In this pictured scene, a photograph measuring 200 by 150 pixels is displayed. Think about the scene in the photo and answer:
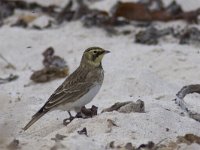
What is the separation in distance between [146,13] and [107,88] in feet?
10.2

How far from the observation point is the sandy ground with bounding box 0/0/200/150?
24.0ft

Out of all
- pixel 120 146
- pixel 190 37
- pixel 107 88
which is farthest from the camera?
pixel 190 37

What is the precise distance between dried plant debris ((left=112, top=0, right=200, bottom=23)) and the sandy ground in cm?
21

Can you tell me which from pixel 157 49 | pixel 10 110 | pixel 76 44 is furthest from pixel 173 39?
pixel 10 110

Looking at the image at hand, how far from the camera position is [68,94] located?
873 centimetres

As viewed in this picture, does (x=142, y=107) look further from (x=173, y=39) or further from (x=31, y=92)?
(x=173, y=39)

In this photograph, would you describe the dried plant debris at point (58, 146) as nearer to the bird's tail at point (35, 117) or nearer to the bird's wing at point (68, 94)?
the bird's tail at point (35, 117)

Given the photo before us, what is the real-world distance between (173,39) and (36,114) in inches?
176

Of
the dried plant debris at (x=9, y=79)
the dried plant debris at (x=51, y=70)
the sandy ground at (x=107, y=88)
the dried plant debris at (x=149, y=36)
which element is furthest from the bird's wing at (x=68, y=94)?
the dried plant debris at (x=149, y=36)

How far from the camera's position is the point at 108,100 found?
31.6 ft

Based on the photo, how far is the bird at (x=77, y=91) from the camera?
8500 millimetres

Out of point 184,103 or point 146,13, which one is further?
point 146,13

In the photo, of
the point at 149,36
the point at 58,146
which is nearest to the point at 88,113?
the point at 58,146

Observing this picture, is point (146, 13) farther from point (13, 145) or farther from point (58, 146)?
point (58, 146)
